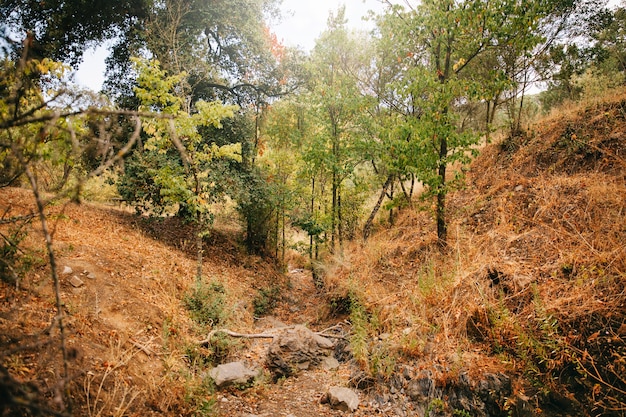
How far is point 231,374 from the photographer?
207 inches

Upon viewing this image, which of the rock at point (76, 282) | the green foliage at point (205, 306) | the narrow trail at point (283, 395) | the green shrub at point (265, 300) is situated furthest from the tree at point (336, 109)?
the rock at point (76, 282)

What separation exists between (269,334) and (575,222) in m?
6.16

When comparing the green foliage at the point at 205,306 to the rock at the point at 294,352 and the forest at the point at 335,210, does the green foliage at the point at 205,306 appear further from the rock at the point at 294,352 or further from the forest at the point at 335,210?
the rock at the point at 294,352

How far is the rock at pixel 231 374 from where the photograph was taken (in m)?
5.11

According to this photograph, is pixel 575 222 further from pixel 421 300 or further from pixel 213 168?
pixel 213 168

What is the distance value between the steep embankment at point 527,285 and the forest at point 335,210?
0.11 feet

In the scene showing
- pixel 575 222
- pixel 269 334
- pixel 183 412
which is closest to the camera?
pixel 183 412

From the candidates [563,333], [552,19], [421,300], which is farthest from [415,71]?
[552,19]

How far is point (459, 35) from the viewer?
6.47 meters

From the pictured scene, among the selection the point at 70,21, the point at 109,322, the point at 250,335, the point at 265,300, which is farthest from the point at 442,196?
the point at 70,21

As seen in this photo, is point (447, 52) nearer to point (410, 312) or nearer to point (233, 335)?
point (410, 312)

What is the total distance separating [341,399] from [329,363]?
4.57 feet

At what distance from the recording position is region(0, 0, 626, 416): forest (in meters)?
3.47

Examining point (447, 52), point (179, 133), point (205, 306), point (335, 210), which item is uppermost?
point (447, 52)
